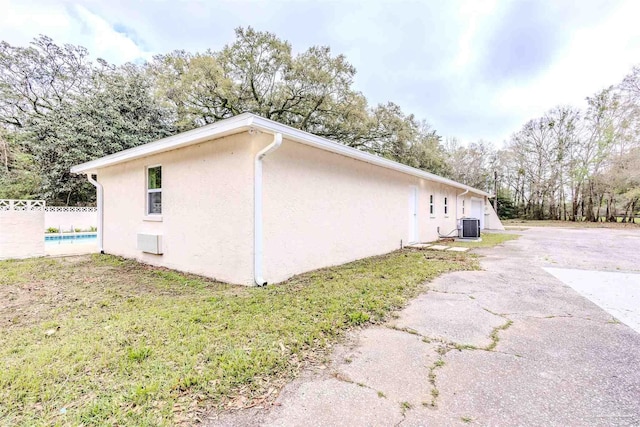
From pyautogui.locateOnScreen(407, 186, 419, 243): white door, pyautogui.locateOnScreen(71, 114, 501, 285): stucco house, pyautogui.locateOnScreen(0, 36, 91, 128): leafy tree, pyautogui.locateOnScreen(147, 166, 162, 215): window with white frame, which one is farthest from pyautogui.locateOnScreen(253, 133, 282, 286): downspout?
pyautogui.locateOnScreen(0, 36, 91, 128): leafy tree

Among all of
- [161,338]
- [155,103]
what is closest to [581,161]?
[155,103]

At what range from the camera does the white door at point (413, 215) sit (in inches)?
379

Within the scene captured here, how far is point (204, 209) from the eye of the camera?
517cm

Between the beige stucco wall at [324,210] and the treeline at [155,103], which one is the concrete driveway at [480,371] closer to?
the beige stucco wall at [324,210]

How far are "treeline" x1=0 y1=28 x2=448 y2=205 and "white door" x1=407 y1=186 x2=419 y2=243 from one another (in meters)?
6.32

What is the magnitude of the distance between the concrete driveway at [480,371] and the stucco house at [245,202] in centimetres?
232

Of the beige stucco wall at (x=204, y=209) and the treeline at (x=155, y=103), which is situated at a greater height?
the treeline at (x=155, y=103)

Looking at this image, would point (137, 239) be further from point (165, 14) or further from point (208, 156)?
point (165, 14)

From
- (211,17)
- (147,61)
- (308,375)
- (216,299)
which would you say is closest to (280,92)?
(211,17)

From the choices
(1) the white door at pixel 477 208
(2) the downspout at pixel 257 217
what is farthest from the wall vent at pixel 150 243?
(1) the white door at pixel 477 208

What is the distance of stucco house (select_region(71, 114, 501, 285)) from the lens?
15.0 feet

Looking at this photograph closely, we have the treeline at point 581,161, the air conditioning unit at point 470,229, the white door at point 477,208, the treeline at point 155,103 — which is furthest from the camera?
the treeline at point 581,161

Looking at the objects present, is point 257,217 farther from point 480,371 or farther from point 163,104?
point 163,104

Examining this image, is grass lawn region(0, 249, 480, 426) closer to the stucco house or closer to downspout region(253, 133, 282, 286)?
downspout region(253, 133, 282, 286)
